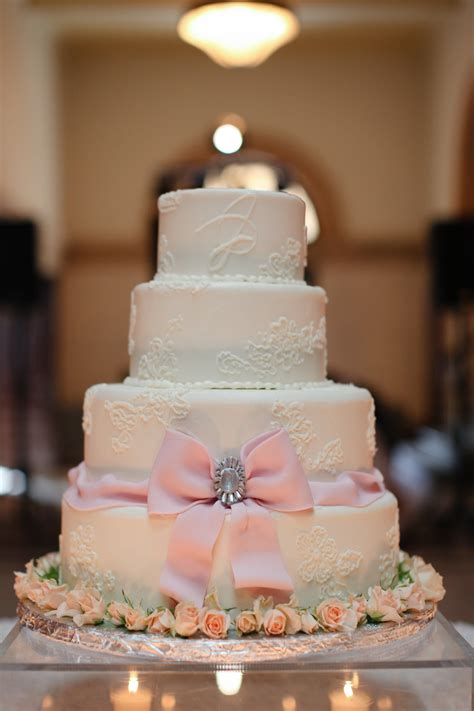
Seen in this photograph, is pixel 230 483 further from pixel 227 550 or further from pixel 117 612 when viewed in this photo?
pixel 117 612

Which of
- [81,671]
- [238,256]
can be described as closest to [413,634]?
[81,671]

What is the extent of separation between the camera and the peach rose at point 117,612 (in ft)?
8.50

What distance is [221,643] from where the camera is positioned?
8.02ft

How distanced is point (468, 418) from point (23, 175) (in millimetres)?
4964

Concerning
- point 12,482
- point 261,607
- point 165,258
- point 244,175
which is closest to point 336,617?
point 261,607

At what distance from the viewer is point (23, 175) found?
10.6 metres

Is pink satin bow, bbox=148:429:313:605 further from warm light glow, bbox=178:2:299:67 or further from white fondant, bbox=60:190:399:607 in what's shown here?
warm light glow, bbox=178:2:299:67

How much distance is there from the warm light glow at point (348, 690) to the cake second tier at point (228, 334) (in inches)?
32.8

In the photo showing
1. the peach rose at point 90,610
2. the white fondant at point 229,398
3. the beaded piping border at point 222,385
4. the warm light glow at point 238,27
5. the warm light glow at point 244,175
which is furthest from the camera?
the warm light glow at point 244,175

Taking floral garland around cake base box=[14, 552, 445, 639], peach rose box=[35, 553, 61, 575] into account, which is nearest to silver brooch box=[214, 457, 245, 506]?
floral garland around cake base box=[14, 552, 445, 639]

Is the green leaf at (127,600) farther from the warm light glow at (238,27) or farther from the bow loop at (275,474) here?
the warm light glow at (238,27)

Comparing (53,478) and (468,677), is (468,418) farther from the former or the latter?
(468,677)

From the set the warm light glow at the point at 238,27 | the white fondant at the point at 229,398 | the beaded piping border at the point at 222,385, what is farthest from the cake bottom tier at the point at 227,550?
the warm light glow at the point at 238,27

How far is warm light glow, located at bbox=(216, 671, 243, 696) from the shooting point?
7.66 feet
